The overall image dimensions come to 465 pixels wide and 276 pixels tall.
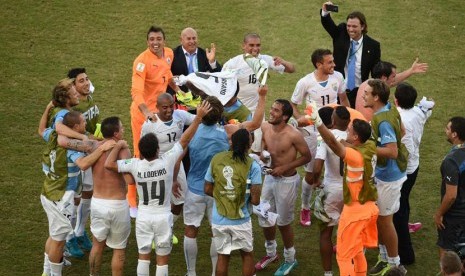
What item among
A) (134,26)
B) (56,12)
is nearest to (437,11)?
(134,26)

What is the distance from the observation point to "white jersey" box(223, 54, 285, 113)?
40.3ft

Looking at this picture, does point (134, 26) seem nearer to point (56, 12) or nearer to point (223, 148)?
point (56, 12)

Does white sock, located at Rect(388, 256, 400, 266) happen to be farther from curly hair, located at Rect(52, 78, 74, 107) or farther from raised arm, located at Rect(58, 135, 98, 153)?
curly hair, located at Rect(52, 78, 74, 107)

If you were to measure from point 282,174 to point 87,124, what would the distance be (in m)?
2.61

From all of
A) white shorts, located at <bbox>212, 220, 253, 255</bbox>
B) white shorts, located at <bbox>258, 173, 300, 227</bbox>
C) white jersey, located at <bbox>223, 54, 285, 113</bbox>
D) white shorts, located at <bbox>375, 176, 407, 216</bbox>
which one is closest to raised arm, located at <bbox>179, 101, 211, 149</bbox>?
white shorts, located at <bbox>212, 220, 253, 255</bbox>

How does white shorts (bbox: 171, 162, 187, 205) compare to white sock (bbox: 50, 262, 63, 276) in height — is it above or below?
above

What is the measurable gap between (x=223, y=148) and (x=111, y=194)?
1409mm

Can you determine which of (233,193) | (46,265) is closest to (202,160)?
(233,193)

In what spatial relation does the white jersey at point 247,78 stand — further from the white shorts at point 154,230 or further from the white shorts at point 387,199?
the white shorts at point 154,230

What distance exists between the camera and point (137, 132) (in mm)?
11977

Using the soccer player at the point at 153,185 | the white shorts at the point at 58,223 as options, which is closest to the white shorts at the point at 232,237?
the soccer player at the point at 153,185

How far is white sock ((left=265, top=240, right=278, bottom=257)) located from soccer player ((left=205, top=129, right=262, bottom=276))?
1.12m

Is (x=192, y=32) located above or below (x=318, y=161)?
above

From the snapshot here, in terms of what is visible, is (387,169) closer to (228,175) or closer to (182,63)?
(228,175)
